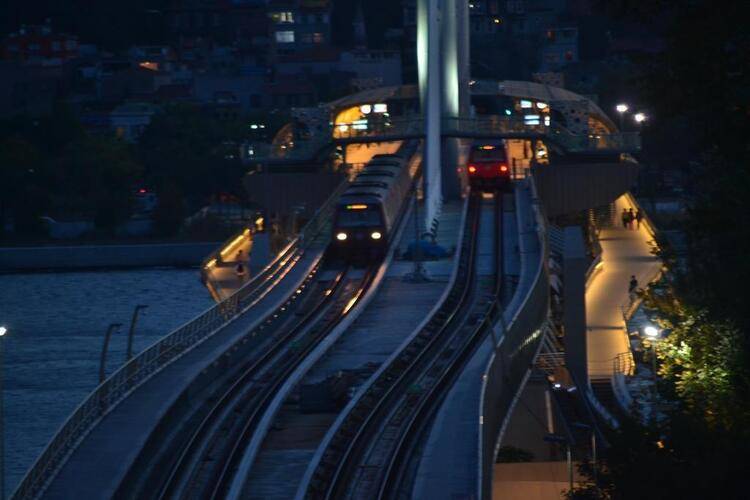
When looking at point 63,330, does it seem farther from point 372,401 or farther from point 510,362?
point 510,362

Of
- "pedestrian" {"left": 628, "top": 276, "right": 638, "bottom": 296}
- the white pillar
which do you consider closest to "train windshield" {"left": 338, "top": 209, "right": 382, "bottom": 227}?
the white pillar

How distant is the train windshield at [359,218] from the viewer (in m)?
42.8

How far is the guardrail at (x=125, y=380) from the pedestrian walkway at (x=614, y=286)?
21.7 feet

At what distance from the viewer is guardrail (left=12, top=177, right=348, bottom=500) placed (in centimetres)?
2358

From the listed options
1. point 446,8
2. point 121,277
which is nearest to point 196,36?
point 121,277

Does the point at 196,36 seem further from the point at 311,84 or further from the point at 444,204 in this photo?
the point at 444,204

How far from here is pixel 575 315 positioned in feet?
123

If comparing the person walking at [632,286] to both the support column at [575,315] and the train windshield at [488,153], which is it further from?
the support column at [575,315]

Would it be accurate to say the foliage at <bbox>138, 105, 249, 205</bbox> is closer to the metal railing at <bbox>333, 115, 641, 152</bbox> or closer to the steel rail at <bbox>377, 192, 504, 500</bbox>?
the metal railing at <bbox>333, 115, 641, 152</bbox>

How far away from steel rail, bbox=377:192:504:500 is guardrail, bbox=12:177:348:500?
12.1ft

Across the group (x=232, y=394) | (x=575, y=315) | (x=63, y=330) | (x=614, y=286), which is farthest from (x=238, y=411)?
(x=63, y=330)

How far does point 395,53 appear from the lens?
399 ft

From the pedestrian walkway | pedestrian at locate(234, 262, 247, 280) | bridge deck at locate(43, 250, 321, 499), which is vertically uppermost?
bridge deck at locate(43, 250, 321, 499)

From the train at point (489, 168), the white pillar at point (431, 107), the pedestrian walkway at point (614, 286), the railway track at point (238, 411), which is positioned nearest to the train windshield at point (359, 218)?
the white pillar at point (431, 107)
